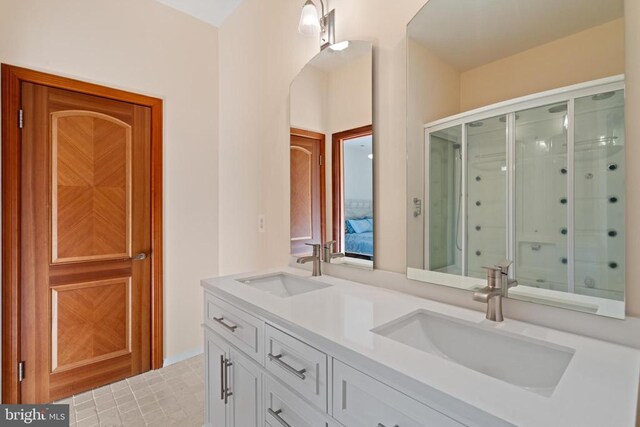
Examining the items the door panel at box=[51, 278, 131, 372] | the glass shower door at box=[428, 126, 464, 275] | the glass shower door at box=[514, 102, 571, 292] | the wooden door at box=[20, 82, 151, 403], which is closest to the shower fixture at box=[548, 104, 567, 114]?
the glass shower door at box=[514, 102, 571, 292]

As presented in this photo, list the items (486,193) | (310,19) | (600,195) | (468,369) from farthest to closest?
(310,19), (486,193), (600,195), (468,369)

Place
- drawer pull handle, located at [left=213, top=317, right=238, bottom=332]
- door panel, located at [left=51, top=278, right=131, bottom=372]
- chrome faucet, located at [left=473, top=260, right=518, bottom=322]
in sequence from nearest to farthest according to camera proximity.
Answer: chrome faucet, located at [left=473, top=260, right=518, bottom=322] → drawer pull handle, located at [left=213, top=317, right=238, bottom=332] → door panel, located at [left=51, top=278, right=131, bottom=372]

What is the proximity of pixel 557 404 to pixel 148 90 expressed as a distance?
8.70 ft

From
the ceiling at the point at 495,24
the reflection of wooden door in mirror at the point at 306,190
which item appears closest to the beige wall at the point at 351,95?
the reflection of wooden door in mirror at the point at 306,190

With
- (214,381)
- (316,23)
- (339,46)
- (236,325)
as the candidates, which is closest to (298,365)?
(236,325)

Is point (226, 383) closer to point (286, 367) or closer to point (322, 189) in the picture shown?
point (286, 367)

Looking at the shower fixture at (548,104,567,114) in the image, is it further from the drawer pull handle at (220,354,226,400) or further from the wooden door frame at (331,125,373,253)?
the drawer pull handle at (220,354,226,400)

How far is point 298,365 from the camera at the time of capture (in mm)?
907

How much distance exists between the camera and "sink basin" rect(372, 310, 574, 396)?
2.53 feet

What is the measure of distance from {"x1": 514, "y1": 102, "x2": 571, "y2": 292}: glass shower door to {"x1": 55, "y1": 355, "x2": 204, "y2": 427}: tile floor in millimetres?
1842

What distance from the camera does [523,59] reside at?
3.12 ft

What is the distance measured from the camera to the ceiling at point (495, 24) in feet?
2.82

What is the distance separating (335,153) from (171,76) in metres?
1.60

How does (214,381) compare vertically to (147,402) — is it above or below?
above
